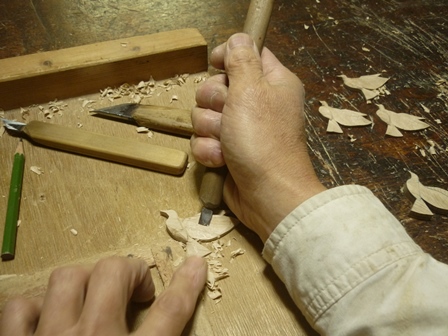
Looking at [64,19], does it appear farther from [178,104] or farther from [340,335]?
[340,335]

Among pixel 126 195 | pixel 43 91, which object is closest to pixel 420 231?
pixel 126 195

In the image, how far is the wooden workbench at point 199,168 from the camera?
80cm

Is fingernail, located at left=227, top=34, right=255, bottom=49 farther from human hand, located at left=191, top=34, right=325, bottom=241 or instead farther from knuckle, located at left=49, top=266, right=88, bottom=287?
knuckle, located at left=49, top=266, right=88, bottom=287

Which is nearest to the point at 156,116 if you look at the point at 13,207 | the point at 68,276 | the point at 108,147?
the point at 108,147

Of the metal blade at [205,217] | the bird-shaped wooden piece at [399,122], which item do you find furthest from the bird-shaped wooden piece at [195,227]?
the bird-shaped wooden piece at [399,122]

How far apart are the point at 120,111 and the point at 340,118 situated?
553 mm

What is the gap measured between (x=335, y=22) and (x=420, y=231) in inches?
30.4

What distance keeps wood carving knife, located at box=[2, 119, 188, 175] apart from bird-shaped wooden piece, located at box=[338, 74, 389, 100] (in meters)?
0.53

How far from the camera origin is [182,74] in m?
1.15

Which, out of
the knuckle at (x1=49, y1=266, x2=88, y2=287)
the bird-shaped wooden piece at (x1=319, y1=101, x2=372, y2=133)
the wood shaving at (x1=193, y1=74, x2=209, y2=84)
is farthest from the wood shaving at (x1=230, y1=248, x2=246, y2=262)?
the wood shaving at (x1=193, y1=74, x2=209, y2=84)

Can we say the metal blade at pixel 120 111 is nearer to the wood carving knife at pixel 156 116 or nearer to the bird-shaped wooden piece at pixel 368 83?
the wood carving knife at pixel 156 116

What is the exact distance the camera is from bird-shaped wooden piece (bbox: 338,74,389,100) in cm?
113

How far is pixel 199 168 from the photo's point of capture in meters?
0.96

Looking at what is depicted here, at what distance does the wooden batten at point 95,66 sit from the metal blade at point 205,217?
45 cm
